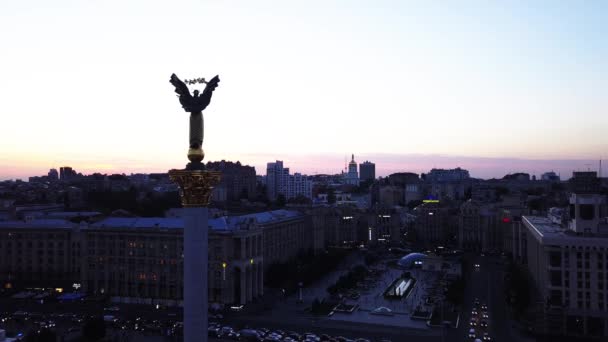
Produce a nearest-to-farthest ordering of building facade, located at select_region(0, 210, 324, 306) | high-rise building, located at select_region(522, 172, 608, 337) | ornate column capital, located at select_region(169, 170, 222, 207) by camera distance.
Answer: ornate column capital, located at select_region(169, 170, 222, 207) < high-rise building, located at select_region(522, 172, 608, 337) < building facade, located at select_region(0, 210, 324, 306)

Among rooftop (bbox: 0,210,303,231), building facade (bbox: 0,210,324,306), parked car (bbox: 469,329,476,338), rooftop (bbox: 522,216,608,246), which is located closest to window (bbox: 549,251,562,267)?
rooftop (bbox: 522,216,608,246)

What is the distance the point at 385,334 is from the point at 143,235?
22106 mm

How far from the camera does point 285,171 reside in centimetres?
17012

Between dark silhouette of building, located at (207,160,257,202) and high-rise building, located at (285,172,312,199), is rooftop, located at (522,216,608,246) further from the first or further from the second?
high-rise building, located at (285,172,312,199)

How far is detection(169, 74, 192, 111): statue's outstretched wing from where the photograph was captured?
14.0 m

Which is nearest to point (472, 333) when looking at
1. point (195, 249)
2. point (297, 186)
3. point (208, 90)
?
point (195, 249)

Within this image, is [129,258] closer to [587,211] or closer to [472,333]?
[472,333]

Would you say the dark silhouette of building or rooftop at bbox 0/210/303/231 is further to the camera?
the dark silhouette of building

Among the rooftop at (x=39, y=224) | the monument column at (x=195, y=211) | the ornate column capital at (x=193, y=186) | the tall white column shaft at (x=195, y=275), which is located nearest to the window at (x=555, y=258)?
the monument column at (x=195, y=211)

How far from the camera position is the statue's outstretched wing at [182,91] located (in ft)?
46.0

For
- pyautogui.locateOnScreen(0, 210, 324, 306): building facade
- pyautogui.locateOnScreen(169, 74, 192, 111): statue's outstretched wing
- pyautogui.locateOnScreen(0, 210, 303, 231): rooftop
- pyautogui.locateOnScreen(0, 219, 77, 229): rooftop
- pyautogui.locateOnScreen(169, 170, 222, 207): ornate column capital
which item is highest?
pyautogui.locateOnScreen(169, 74, 192, 111): statue's outstretched wing

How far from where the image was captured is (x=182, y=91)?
1412cm

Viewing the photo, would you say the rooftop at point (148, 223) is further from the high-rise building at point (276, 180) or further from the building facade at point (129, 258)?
the high-rise building at point (276, 180)

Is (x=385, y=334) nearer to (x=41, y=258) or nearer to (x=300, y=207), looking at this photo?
(x=41, y=258)
